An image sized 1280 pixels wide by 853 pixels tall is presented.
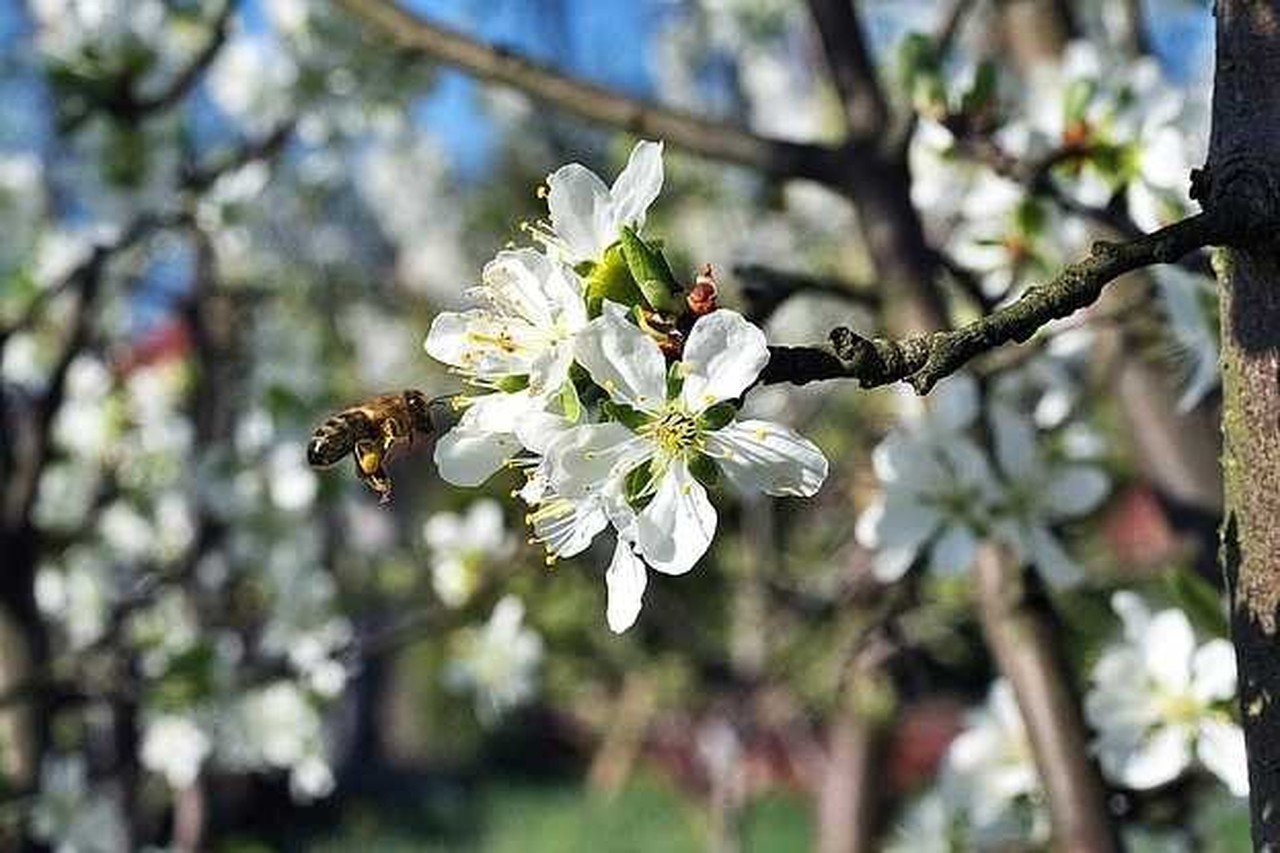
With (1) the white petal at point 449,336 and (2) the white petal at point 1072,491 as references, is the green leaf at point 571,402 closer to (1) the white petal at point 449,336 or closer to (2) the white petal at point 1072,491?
(1) the white petal at point 449,336

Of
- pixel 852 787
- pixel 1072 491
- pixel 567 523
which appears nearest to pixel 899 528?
pixel 1072 491

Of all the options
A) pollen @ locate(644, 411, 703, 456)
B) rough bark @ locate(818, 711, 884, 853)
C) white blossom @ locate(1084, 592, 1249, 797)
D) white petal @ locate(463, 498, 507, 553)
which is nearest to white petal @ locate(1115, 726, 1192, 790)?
white blossom @ locate(1084, 592, 1249, 797)

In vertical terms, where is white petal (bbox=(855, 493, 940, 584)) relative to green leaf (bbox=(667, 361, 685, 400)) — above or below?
below

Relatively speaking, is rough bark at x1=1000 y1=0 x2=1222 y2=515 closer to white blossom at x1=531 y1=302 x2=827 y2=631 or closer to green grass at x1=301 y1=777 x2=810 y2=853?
white blossom at x1=531 y1=302 x2=827 y2=631

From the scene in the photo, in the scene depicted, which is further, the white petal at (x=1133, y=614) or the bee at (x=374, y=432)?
the white petal at (x=1133, y=614)

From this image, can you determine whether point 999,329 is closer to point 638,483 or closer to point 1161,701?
point 638,483

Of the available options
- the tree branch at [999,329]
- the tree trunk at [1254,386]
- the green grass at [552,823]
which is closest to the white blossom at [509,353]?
the tree branch at [999,329]

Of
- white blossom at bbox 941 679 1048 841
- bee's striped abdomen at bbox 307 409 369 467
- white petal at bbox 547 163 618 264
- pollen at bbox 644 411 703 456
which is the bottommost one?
white blossom at bbox 941 679 1048 841

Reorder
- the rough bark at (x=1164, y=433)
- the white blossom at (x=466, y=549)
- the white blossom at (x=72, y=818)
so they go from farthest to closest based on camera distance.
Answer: the white blossom at (x=466, y=549) < the white blossom at (x=72, y=818) < the rough bark at (x=1164, y=433)
